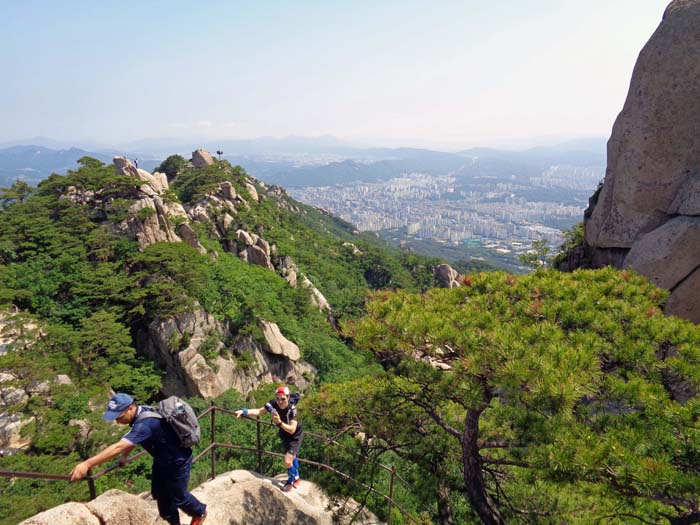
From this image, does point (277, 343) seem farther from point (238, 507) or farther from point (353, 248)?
point (353, 248)

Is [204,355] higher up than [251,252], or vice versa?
[251,252]

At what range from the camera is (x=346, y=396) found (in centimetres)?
540

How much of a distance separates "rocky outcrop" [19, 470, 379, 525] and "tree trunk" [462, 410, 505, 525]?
1.45 m

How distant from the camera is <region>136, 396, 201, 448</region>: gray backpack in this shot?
3.05m

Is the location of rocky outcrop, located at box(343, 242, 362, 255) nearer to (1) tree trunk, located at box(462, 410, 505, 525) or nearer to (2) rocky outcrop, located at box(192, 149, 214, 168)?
(2) rocky outcrop, located at box(192, 149, 214, 168)

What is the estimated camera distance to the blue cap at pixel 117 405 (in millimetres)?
2828

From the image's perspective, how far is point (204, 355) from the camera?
14.3 m

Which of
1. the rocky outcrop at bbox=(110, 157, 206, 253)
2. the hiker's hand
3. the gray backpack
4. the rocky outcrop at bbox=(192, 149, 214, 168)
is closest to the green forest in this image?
the gray backpack

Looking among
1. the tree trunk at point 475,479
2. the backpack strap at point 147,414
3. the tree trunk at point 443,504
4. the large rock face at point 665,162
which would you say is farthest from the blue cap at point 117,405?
the large rock face at point 665,162

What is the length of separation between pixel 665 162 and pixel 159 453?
12.4 meters

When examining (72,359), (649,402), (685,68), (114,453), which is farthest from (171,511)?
(685,68)

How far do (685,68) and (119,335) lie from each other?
18.0 metres

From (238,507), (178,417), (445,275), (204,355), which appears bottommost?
(445,275)

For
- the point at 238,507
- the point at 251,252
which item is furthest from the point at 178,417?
the point at 251,252
